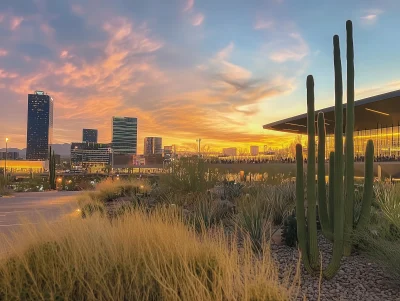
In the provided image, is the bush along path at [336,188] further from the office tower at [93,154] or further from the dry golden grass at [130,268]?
the office tower at [93,154]

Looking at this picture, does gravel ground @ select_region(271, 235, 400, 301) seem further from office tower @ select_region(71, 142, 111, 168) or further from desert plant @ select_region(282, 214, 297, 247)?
office tower @ select_region(71, 142, 111, 168)

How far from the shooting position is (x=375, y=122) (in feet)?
127

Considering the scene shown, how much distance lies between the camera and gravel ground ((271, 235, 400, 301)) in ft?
15.5

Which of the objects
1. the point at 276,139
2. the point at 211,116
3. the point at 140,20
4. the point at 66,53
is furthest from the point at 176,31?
the point at 276,139

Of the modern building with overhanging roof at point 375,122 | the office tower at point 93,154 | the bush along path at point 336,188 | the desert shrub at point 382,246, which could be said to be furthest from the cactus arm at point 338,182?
the office tower at point 93,154

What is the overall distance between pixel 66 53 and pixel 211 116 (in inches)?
598

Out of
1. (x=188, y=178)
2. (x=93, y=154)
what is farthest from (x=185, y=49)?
(x=93, y=154)

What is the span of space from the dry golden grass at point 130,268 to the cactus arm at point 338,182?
1440mm

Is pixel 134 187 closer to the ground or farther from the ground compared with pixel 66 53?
closer to the ground

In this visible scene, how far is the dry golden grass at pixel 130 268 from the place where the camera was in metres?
3.57

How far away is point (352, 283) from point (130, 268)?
3.12 m

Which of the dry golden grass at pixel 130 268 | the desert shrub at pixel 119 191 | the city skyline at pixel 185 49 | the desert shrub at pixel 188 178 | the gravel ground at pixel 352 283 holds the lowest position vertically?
the gravel ground at pixel 352 283

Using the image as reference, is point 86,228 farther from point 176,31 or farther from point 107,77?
point 107,77

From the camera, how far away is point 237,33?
48.8 ft
